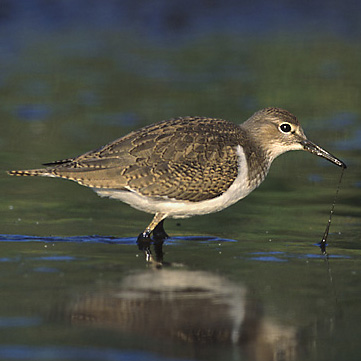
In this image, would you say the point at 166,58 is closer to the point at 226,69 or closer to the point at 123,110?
the point at 226,69

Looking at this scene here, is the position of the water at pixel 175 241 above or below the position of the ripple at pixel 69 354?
above

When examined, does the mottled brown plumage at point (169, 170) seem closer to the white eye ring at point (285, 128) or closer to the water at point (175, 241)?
the water at point (175, 241)

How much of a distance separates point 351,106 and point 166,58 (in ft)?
21.2

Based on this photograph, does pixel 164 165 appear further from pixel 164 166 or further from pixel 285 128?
pixel 285 128

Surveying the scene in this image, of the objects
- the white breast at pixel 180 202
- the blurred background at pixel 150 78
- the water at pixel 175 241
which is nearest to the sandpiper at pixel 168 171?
the white breast at pixel 180 202

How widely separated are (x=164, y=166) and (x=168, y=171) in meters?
0.07

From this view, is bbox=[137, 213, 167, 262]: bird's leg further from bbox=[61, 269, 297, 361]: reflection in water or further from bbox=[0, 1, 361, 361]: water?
bbox=[61, 269, 297, 361]: reflection in water

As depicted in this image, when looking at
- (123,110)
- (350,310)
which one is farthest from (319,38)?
(350,310)

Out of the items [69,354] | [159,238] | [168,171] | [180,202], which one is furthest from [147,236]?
[69,354]

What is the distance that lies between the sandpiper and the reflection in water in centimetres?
153

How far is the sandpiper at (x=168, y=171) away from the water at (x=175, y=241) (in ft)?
1.23

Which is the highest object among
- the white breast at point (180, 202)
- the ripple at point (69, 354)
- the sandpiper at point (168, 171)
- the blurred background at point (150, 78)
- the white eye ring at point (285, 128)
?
the blurred background at point (150, 78)

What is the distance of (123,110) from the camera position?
17.4m

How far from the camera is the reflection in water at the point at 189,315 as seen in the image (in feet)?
21.9
